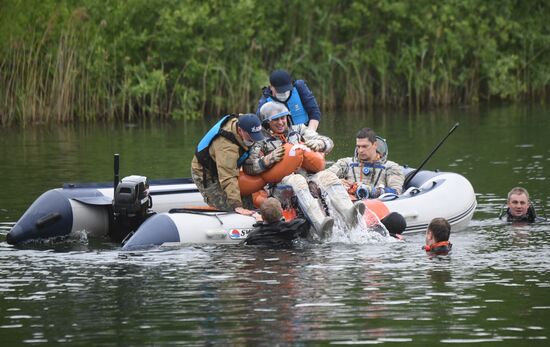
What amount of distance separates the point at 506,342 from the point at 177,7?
2271 centimetres

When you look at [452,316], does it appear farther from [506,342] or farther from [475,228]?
[475,228]

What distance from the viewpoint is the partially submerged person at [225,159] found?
13.9 metres

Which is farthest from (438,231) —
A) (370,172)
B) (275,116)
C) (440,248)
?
(370,172)

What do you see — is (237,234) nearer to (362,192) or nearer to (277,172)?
(277,172)

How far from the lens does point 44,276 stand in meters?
12.2

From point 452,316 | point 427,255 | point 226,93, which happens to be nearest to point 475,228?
point 427,255

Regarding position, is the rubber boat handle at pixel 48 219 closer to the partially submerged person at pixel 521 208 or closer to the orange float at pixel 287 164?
the orange float at pixel 287 164

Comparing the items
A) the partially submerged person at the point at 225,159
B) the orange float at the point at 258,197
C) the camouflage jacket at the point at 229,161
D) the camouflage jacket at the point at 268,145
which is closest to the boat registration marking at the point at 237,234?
the partially submerged person at the point at 225,159

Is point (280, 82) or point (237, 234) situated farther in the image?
point (280, 82)

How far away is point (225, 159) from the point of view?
13.9m

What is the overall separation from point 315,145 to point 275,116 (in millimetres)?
552

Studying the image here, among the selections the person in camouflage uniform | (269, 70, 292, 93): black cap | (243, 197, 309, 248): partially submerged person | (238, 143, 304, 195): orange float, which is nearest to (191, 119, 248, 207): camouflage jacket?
(238, 143, 304, 195): orange float

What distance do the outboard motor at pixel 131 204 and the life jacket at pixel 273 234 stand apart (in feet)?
4.00

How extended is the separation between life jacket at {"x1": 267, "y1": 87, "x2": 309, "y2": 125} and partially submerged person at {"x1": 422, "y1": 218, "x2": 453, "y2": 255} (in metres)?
3.39
